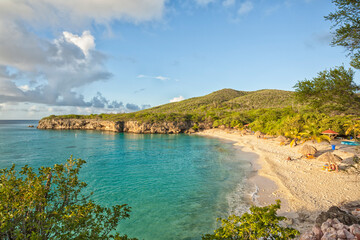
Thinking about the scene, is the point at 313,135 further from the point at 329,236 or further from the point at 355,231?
the point at 329,236

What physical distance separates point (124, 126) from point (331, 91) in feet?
280

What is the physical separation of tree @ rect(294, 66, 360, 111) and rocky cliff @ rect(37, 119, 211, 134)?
71.7 meters

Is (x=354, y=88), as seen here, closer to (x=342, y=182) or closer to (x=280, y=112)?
(x=342, y=182)

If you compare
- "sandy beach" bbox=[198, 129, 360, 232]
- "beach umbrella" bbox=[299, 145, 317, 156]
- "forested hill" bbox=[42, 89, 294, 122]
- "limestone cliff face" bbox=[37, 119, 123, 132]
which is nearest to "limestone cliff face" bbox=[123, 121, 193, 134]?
"forested hill" bbox=[42, 89, 294, 122]

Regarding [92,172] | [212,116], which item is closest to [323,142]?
[92,172]

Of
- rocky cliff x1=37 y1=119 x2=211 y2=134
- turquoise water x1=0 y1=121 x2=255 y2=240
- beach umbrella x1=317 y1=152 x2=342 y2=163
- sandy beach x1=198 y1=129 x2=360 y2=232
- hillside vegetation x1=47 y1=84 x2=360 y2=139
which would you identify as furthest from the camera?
rocky cliff x1=37 y1=119 x2=211 y2=134

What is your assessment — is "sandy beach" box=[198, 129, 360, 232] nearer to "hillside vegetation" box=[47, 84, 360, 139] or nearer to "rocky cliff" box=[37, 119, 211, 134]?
"hillside vegetation" box=[47, 84, 360, 139]

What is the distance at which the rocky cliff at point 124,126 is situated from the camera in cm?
8206

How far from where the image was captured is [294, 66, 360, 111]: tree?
8.38 m

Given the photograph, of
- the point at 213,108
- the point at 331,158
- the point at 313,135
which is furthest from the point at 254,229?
the point at 213,108

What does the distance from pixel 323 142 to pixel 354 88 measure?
106 feet

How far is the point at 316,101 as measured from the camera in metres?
9.45

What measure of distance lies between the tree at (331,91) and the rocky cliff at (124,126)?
71.7 meters

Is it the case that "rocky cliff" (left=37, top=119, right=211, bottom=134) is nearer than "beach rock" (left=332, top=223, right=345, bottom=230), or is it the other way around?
"beach rock" (left=332, top=223, right=345, bottom=230)
